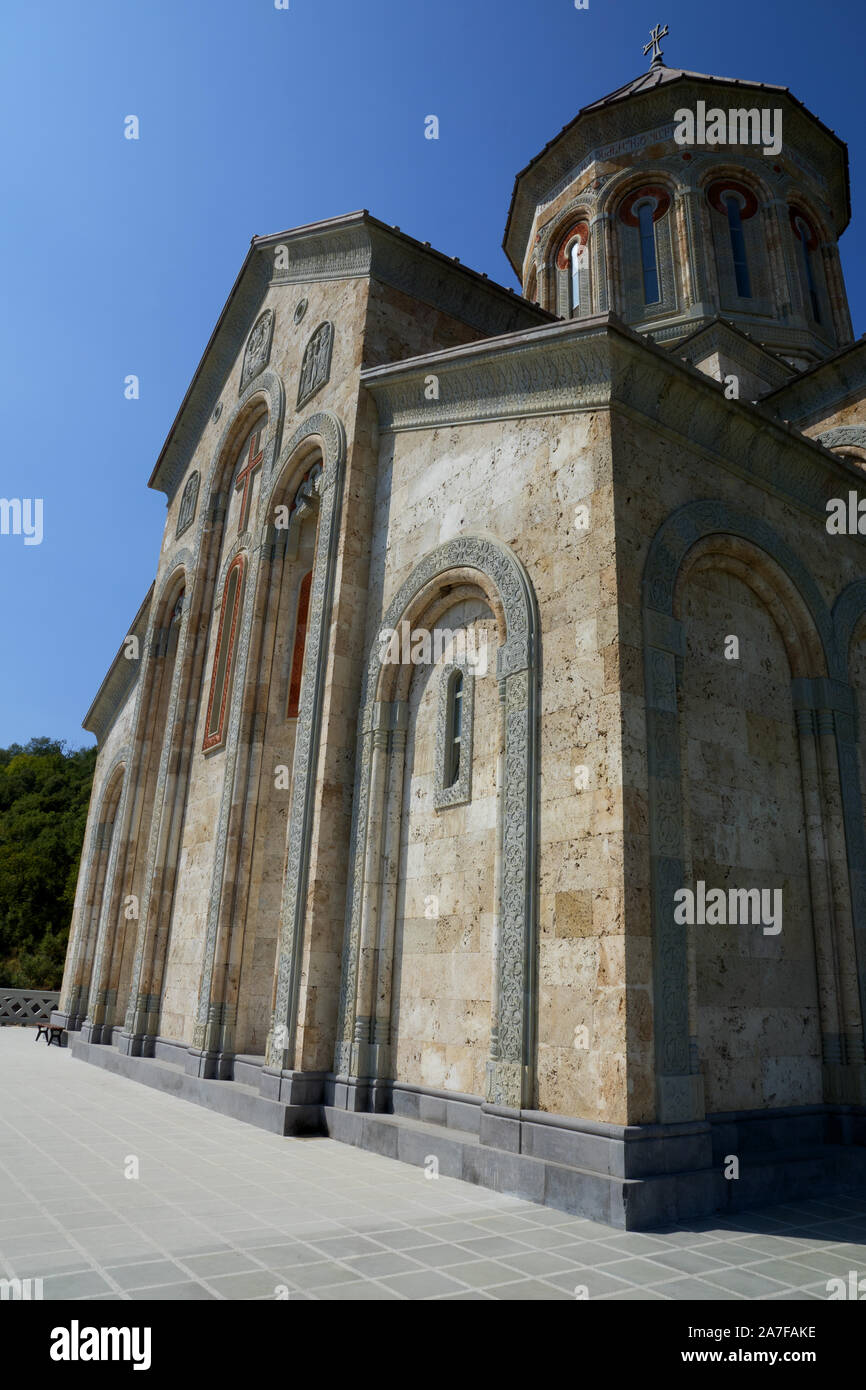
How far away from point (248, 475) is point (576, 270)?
321 inches

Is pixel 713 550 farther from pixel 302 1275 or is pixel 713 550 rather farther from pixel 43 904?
pixel 43 904

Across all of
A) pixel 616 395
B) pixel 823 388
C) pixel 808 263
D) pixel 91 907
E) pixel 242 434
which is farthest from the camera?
pixel 91 907

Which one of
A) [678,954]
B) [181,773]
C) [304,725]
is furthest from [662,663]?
[181,773]

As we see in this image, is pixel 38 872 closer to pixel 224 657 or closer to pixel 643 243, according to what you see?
pixel 224 657

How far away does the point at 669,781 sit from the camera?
605 centimetres

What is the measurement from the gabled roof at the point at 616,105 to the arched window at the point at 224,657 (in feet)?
35.4

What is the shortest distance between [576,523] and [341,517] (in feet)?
11.6

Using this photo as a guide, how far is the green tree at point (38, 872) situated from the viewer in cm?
2912

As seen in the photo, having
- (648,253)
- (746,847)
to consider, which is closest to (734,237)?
(648,253)

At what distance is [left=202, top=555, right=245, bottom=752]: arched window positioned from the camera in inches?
484

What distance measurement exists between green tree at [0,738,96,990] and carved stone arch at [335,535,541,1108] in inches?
856

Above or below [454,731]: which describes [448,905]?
below

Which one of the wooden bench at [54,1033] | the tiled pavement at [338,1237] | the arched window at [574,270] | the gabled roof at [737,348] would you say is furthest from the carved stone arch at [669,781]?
the wooden bench at [54,1033]

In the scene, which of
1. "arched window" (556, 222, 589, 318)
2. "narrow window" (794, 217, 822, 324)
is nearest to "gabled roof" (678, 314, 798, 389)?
"narrow window" (794, 217, 822, 324)
